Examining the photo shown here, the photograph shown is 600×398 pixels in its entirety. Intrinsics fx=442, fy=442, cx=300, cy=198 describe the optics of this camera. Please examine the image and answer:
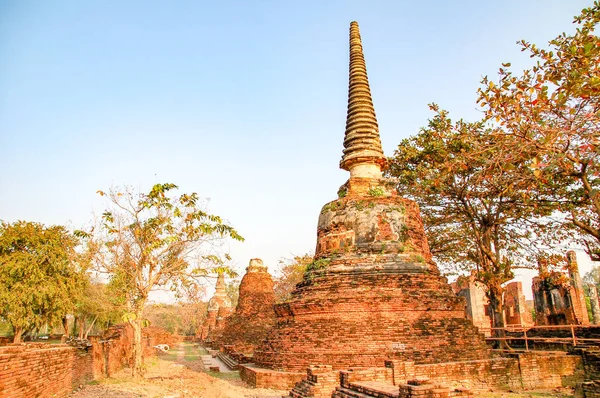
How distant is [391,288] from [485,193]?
6236mm

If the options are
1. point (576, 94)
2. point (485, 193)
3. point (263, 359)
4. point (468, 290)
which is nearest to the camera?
point (576, 94)

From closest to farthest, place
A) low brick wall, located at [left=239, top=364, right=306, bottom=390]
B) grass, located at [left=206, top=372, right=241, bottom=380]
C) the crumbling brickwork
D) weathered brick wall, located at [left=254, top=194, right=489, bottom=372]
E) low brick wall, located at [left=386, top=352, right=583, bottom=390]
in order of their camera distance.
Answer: low brick wall, located at [left=386, top=352, right=583, bottom=390] → low brick wall, located at [left=239, top=364, right=306, bottom=390] → weathered brick wall, located at [left=254, top=194, right=489, bottom=372] → grass, located at [left=206, top=372, right=241, bottom=380] → the crumbling brickwork

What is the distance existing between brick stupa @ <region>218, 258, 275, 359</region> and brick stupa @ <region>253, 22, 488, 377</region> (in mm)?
10978

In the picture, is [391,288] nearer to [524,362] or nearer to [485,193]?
[524,362]

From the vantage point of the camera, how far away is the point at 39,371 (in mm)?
8211

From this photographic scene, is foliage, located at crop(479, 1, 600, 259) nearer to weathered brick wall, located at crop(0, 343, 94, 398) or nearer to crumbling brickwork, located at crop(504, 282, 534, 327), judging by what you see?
weathered brick wall, located at crop(0, 343, 94, 398)

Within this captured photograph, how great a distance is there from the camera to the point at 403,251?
42.7 feet

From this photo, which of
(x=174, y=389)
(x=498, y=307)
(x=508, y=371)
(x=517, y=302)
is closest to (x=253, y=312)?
(x=498, y=307)

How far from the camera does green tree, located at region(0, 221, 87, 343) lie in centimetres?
2147

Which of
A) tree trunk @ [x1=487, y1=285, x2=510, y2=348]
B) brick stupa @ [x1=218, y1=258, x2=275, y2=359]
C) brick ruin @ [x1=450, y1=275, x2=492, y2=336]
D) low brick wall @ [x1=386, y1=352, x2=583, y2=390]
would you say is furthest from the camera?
brick ruin @ [x1=450, y1=275, x2=492, y2=336]

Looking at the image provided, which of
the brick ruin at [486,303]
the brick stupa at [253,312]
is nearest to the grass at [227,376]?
the brick stupa at [253,312]

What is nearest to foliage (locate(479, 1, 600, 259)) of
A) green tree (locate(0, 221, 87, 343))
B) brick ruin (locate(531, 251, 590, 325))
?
brick ruin (locate(531, 251, 590, 325))

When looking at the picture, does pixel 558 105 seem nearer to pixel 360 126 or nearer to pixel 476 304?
pixel 360 126

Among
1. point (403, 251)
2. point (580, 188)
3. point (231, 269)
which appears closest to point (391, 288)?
point (403, 251)
